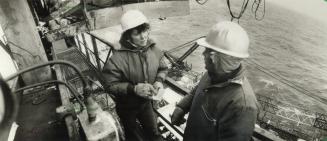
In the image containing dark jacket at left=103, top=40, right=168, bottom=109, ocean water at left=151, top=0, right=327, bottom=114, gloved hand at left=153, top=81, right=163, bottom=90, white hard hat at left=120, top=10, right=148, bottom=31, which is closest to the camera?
white hard hat at left=120, top=10, right=148, bottom=31

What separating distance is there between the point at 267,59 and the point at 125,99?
71817mm

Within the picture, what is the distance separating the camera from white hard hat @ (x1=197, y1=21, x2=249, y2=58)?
239 cm

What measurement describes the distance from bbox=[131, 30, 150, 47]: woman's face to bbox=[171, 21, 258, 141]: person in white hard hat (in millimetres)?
1184

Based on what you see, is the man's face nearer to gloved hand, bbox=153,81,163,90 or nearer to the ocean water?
gloved hand, bbox=153,81,163,90

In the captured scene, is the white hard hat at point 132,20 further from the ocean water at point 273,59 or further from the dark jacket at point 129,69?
the ocean water at point 273,59

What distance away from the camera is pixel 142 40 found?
11.6 ft

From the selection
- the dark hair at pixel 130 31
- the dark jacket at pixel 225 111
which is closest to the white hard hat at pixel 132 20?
the dark hair at pixel 130 31

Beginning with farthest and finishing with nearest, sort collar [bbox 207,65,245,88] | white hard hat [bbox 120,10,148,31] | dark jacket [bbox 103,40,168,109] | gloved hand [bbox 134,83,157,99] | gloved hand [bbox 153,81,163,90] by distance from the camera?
gloved hand [bbox 153,81,163,90] < dark jacket [bbox 103,40,168,109] < gloved hand [bbox 134,83,157,99] < white hard hat [bbox 120,10,148,31] < collar [bbox 207,65,245,88]

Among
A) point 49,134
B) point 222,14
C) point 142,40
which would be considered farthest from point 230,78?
point 222,14

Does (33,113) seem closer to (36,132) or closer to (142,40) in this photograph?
(36,132)

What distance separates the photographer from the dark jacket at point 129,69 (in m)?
3.56

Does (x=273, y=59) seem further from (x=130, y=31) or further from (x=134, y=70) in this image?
(x=130, y=31)

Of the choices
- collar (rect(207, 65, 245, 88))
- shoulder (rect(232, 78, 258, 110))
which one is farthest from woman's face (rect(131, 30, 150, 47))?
shoulder (rect(232, 78, 258, 110))

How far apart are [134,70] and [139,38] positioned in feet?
1.73
